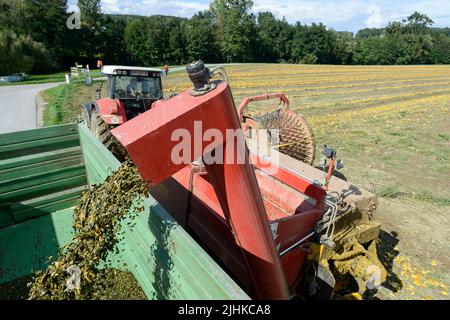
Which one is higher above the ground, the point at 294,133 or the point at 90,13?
the point at 90,13

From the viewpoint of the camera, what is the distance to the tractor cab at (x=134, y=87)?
23.5 ft

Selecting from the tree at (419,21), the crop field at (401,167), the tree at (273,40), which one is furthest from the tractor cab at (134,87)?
the tree at (419,21)

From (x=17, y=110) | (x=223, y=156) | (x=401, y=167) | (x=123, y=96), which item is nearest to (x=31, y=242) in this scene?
(x=223, y=156)

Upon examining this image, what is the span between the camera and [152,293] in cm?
294

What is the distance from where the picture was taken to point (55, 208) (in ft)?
15.3

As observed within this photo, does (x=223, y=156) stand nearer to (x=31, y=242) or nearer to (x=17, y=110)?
(x=31, y=242)

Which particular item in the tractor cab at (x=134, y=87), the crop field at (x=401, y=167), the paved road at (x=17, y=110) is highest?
the tractor cab at (x=134, y=87)

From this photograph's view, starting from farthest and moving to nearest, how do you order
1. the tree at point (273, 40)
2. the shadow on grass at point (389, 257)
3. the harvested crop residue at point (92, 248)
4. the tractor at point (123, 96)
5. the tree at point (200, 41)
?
the tree at point (273, 40) → the tree at point (200, 41) → the tractor at point (123, 96) → the shadow on grass at point (389, 257) → the harvested crop residue at point (92, 248)

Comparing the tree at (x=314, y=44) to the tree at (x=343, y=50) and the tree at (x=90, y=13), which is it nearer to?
the tree at (x=343, y=50)

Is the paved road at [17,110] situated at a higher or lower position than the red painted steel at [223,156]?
lower

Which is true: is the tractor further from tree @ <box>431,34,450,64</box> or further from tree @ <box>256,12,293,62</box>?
tree @ <box>431,34,450,64</box>

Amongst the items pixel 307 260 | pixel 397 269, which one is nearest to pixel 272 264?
pixel 307 260

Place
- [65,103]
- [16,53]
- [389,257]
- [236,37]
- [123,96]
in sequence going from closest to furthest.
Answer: [389,257] → [123,96] → [65,103] → [16,53] → [236,37]

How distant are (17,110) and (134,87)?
8.40m
